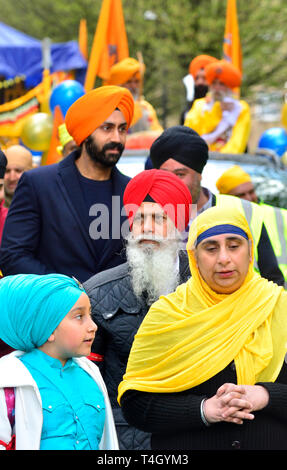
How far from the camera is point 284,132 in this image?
10758 mm

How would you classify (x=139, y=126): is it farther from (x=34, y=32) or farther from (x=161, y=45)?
(x=34, y=32)

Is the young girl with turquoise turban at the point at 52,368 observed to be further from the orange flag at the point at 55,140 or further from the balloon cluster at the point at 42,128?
the balloon cluster at the point at 42,128

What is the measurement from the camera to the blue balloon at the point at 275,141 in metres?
10.3

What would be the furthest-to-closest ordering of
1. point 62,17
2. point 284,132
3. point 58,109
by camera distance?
point 62,17
point 284,132
point 58,109

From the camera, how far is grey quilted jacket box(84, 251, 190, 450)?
3877 millimetres

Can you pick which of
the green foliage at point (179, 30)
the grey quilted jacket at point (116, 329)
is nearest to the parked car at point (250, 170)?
the grey quilted jacket at point (116, 329)

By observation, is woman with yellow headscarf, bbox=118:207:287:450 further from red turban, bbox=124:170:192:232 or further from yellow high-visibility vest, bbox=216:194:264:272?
yellow high-visibility vest, bbox=216:194:264:272

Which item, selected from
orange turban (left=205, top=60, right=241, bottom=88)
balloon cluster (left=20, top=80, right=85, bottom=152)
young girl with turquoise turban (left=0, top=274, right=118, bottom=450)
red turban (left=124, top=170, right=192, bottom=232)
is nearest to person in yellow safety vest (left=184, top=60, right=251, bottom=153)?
orange turban (left=205, top=60, right=241, bottom=88)

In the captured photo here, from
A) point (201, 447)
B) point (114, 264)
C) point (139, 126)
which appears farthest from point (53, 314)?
point (139, 126)

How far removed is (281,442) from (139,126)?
656cm

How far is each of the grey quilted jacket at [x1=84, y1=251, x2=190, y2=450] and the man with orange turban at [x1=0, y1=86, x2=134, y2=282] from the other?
0.68 m

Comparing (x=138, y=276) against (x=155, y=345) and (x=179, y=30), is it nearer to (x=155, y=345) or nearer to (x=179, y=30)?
(x=155, y=345)

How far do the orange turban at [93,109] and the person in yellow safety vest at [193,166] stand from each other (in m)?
0.36

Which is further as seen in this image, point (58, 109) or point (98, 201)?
point (58, 109)
